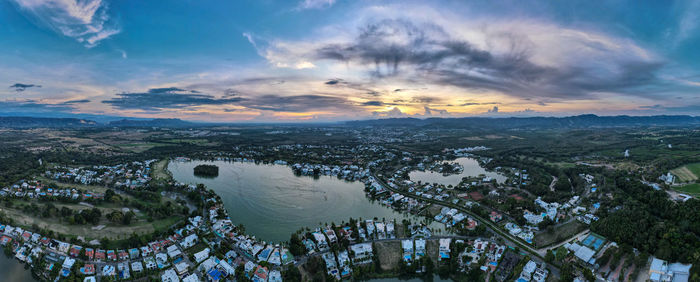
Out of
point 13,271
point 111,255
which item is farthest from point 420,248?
point 13,271

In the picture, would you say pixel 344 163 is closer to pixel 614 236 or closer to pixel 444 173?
pixel 444 173

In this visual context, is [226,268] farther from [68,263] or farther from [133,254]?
[68,263]

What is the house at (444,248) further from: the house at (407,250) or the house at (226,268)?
the house at (226,268)

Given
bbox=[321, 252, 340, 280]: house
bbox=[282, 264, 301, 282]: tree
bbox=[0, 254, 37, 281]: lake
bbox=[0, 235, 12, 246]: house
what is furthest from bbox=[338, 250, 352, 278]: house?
bbox=[0, 235, 12, 246]: house

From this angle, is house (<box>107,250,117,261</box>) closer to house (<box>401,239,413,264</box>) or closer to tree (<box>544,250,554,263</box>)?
house (<box>401,239,413,264</box>)

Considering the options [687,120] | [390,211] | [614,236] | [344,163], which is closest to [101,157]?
[344,163]
